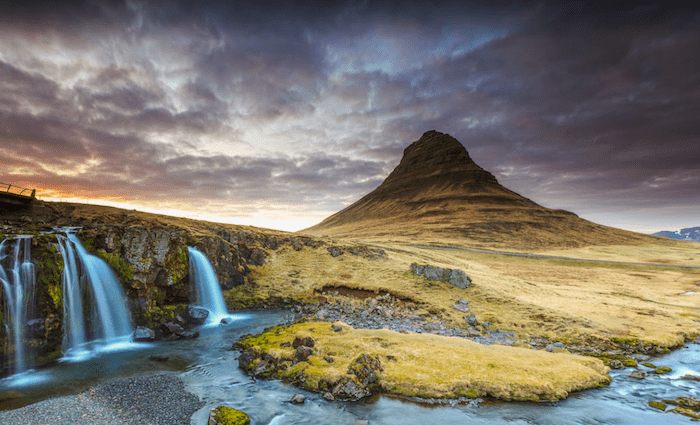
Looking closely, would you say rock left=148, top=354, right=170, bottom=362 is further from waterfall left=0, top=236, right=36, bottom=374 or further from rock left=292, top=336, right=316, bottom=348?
rock left=292, top=336, right=316, bottom=348

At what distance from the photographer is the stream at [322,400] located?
1842 cm

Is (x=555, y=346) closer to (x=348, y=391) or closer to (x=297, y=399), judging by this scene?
(x=348, y=391)

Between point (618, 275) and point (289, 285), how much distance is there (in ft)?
282

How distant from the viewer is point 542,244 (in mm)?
162125

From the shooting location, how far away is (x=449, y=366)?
23.7 metres

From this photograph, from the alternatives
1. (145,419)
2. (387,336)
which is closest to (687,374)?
(387,336)

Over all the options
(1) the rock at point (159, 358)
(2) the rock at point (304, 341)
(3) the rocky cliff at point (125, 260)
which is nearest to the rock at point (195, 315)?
(3) the rocky cliff at point (125, 260)

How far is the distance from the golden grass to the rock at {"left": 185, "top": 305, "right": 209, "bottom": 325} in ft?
33.2

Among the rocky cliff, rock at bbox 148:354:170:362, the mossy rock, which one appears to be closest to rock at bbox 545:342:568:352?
the mossy rock

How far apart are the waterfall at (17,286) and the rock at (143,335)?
7955mm

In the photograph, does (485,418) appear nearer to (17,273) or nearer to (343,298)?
(343,298)

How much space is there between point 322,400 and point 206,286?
2879 cm

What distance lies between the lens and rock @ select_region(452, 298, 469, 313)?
40.6 metres

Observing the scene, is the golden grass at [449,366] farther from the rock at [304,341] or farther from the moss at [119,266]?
the moss at [119,266]
